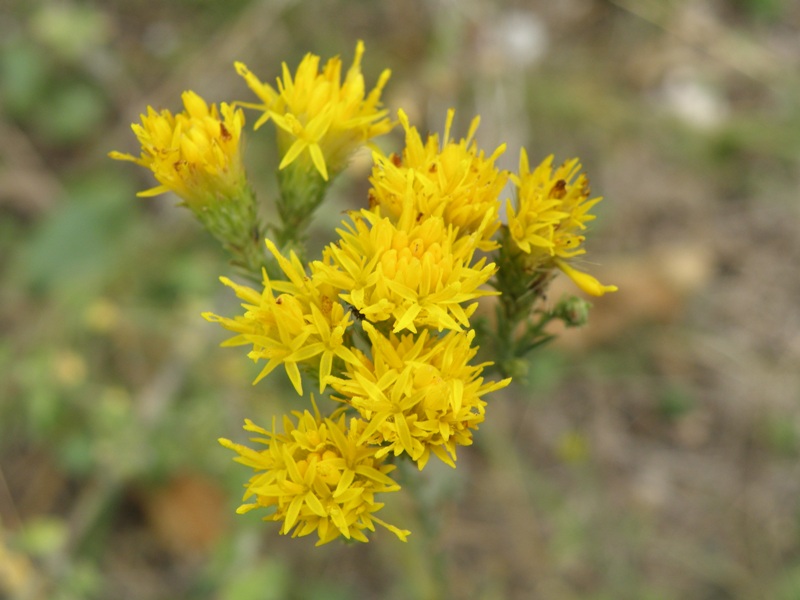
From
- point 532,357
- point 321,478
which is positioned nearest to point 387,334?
point 321,478

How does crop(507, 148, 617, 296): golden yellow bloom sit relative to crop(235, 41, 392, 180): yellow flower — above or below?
below

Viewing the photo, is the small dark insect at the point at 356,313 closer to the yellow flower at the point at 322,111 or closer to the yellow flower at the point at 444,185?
the yellow flower at the point at 444,185

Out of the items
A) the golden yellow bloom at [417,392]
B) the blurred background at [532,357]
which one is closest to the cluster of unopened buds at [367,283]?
the golden yellow bloom at [417,392]

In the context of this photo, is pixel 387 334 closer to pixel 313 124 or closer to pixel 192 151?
pixel 313 124

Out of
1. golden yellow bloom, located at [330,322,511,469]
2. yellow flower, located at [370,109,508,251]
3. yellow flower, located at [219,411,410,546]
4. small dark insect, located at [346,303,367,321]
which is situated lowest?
yellow flower, located at [219,411,410,546]

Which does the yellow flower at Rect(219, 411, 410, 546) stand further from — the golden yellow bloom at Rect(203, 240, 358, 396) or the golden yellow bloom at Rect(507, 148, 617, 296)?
the golden yellow bloom at Rect(507, 148, 617, 296)

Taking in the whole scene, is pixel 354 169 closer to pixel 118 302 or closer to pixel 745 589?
pixel 118 302

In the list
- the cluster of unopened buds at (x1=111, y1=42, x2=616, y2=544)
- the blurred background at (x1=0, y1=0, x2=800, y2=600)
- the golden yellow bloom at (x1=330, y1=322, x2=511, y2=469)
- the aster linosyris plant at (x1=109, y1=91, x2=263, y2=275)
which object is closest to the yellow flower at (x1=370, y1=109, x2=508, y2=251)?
the cluster of unopened buds at (x1=111, y1=42, x2=616, y2=544)
